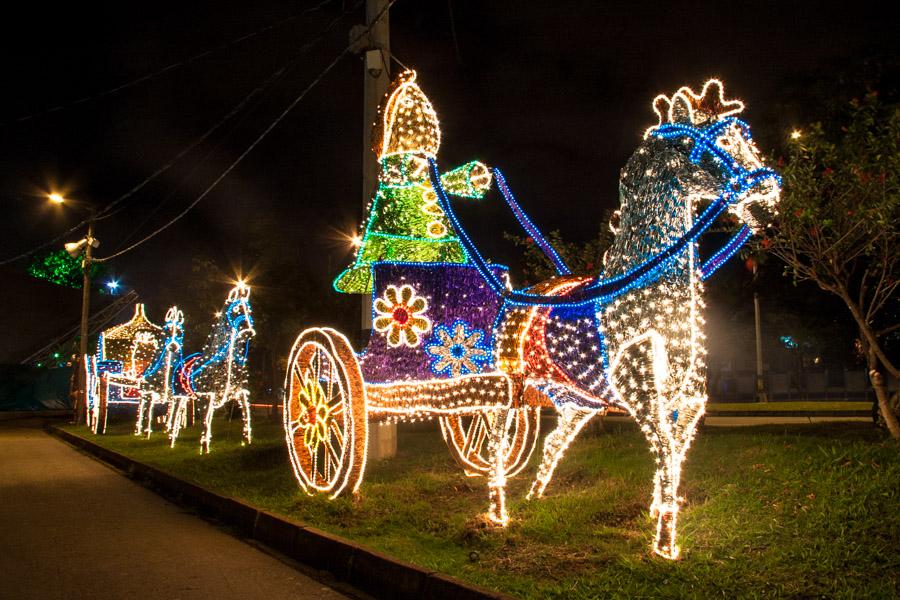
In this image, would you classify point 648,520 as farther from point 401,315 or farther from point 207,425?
point 207,425

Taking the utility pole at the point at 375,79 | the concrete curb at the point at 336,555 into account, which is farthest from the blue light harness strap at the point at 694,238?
the utility pole at the point at 375,79

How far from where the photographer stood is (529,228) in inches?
255

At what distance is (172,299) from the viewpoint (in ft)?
86.0

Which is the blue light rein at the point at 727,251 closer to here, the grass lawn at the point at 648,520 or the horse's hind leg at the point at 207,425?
the grass lawn at the point at 648,520

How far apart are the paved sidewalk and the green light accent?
2.84 m

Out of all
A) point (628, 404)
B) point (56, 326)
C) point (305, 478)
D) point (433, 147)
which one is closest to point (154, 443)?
point (305, 478)

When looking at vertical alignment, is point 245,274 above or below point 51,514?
above

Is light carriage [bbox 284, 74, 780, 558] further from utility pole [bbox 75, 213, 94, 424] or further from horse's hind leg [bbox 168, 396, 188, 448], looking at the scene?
utility pole [bbox 75, 213, 94, 424]

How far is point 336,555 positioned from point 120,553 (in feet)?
6.29

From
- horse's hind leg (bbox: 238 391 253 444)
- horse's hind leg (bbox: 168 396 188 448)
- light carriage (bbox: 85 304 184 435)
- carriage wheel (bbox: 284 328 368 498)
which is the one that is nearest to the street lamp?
light carriage (bbox: 85 304 184 435)

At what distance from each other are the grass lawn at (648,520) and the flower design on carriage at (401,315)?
1.57 m

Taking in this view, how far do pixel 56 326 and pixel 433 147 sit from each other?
36.4 meters

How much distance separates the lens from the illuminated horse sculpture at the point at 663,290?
16.8 ft

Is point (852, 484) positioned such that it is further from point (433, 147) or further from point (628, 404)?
point (433, 147)
